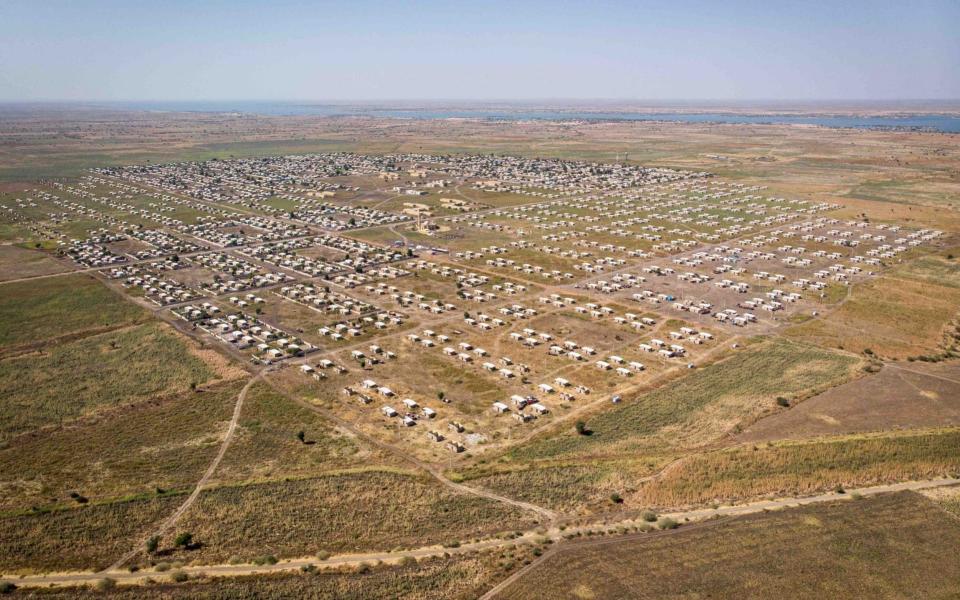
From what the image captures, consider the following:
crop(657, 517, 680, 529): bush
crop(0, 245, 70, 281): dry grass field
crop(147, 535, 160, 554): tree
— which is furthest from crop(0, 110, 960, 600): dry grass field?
crop(0, 245, 70, 281): dry grass field

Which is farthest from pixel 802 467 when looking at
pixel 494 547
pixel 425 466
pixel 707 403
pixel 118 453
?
pixel 118 453

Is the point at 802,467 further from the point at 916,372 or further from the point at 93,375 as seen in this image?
the point at 93,375

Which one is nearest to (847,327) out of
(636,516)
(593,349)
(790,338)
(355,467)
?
(790,338)

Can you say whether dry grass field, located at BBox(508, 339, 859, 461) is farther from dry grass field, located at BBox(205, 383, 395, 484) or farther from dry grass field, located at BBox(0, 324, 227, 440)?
dry grass field, located at BBox(0, 324, 227, 440)

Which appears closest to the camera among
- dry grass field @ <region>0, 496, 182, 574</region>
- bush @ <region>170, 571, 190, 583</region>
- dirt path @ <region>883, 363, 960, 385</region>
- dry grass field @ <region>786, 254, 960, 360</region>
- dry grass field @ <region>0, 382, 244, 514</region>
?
bush @ <region>170, 571, 190, 583</region>

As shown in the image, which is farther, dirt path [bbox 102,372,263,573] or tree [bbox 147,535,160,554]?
tree [bbox 147,535,160,554]
